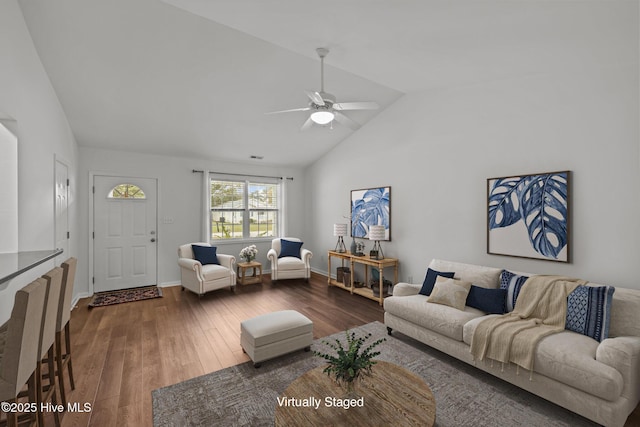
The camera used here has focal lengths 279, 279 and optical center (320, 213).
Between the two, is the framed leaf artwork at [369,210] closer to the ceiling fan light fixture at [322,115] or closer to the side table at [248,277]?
the side table at [248,277]

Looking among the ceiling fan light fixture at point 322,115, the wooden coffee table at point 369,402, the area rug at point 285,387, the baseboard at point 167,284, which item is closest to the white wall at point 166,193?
the baseboard at point 167,284

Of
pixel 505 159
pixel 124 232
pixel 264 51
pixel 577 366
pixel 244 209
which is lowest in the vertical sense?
pixel 577 366

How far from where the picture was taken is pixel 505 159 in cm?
328

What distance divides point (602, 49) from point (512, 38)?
782mm

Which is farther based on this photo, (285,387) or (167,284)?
(167,284)

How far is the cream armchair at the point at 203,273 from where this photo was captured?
14.8 ft

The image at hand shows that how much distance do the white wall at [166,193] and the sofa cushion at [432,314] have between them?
3.97 metres

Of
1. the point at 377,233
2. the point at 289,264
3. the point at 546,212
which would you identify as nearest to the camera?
the point at 546,212

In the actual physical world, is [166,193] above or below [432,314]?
above

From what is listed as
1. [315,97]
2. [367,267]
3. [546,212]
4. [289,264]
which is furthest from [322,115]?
[289,264]

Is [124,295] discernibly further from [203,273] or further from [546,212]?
[546,212]

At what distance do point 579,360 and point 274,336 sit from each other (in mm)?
2310

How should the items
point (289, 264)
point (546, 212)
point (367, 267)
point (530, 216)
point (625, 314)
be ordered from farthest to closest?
point (289, 264), point (367, 267), point (530, 216), point (546, 212), point (625, 314)

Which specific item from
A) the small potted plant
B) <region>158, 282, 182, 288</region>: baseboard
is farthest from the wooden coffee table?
<region>158, 282, 182, 288</region>: baseboard
